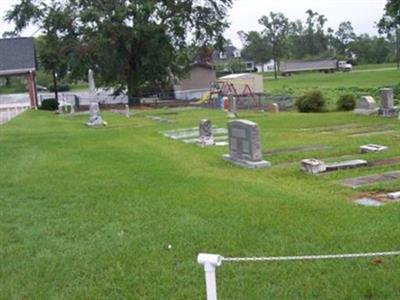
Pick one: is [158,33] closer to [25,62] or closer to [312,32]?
[25,62]

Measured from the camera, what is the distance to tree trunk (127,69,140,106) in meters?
46.6

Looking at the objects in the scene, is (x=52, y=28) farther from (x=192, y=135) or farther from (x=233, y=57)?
(x=233, y=57)

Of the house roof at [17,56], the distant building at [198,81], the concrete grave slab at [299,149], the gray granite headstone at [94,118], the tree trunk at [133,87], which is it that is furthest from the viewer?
the distant building at [198,81]

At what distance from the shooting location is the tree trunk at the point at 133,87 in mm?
46559

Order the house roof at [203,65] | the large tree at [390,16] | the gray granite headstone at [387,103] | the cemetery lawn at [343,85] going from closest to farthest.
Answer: the gray granite headstone at [387,103], the large tree at [390,16], the cemetery lawn at [343,85], the house roof at [203,65]

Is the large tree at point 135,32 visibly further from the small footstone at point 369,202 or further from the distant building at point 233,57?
the distant building at point 233,57

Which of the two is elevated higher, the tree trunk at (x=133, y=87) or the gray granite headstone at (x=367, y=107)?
the tree trunk at (x=133, y=87)

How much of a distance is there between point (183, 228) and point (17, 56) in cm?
4289

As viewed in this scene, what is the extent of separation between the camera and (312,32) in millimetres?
132875

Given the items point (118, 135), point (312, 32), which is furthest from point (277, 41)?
point (118, 135)

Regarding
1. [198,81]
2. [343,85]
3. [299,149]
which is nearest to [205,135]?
[299,149]

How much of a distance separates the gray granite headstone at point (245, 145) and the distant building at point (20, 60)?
34737 millimetres

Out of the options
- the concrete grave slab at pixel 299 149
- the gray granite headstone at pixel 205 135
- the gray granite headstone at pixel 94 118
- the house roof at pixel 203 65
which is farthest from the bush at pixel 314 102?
the house roof at pixel 203 65

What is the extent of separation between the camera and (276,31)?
12062 centimetres
